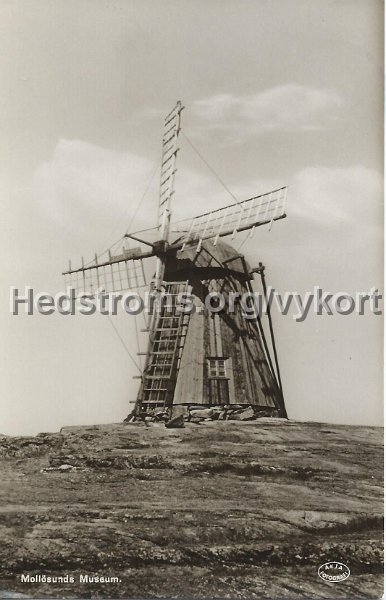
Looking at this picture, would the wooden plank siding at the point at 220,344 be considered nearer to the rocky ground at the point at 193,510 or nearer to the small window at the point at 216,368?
the small window at the point at 216,368

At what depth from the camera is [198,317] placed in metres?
12.0

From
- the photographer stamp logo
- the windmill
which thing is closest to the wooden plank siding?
the windmill

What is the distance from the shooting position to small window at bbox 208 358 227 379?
462 inches

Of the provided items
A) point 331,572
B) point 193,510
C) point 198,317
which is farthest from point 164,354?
point 331,572

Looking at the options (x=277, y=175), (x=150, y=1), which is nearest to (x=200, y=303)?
(x=277, y=175)

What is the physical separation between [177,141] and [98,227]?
183cm

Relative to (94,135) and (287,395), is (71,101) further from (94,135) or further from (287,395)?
(287,395)

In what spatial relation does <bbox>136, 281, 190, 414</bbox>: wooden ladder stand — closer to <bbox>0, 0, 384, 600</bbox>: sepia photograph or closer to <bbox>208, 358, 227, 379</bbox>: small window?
<bbox>0, 0, 384, 600</bbox>: sepia photograph

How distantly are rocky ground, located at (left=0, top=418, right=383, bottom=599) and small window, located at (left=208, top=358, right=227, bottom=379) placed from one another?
122cm

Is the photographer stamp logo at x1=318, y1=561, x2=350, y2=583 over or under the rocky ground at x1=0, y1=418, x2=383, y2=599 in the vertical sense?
under

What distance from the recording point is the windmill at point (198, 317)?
37.4 ft

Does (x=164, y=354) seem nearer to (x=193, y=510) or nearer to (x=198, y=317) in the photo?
(x=198, y=317)

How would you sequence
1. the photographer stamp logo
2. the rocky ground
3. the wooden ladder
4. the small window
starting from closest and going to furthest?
the rocky ground < the photographer stamp logo < the wooden ladder < the small window

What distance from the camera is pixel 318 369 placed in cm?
1085
